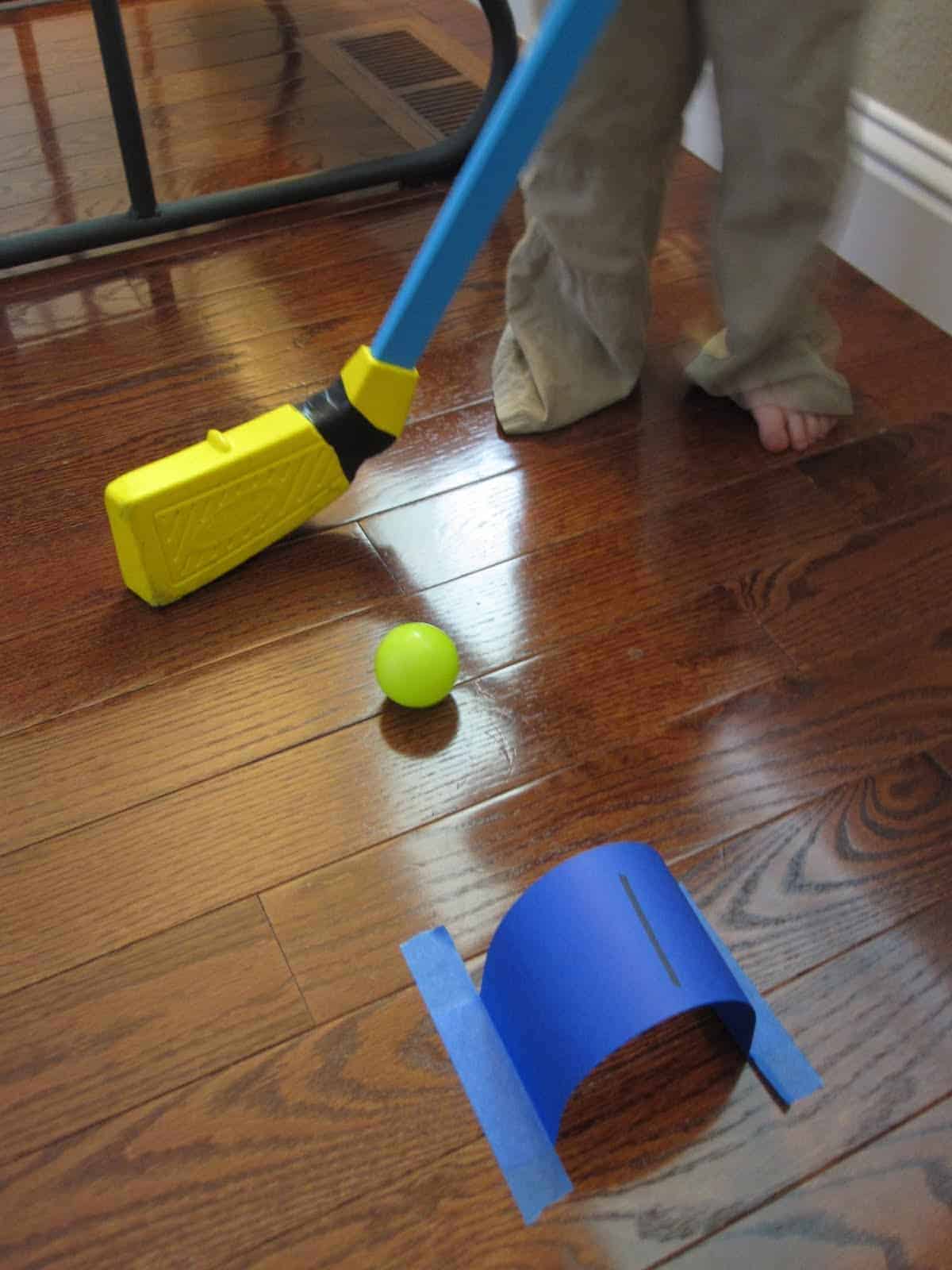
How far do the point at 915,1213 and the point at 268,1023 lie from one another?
1.44 feet

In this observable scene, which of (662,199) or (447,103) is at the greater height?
(662,199)

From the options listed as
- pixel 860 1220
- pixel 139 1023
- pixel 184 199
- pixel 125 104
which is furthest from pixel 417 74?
pixel 860 1220

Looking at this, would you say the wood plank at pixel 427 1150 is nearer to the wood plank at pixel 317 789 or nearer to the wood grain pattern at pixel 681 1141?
the wood grain pattern at pixel 681 1141

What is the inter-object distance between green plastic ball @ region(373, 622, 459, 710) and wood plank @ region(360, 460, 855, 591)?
0.45 feet

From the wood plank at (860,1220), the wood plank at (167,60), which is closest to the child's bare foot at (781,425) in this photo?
the wood plank at (860,1220)

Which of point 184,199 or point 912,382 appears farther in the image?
point 184,199

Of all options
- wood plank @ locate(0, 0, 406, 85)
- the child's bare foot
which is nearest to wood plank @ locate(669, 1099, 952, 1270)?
the child's bare foot

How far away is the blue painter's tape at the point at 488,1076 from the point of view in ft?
2.43

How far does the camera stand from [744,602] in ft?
3.63

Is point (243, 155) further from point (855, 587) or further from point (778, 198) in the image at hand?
point (855, 587)

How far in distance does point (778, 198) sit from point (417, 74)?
1058mm

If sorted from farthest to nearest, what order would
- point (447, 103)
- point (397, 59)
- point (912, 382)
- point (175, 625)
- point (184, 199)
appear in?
point (397, 59) → point (447, 103) → point (184, 199) → point (912, 382) → point (175, 625)

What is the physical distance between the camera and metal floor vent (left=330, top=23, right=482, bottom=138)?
183 cm

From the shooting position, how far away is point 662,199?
3.93ft
